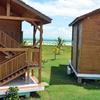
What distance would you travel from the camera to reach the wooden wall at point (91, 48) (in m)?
23.1

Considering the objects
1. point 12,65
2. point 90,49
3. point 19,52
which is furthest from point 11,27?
point 90,49

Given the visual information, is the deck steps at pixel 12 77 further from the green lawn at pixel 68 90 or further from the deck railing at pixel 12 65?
the green lawn at pixel 68 90

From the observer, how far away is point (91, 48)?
2330 centimetres

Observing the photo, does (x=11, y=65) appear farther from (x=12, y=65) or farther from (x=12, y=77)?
(x=12, y=77)

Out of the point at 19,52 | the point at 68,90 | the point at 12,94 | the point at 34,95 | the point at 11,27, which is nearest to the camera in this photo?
the point at 12,94

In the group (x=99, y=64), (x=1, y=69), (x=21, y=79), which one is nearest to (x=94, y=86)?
(x=99, y=64)

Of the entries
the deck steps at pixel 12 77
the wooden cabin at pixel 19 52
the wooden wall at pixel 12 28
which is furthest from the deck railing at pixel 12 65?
the wooden wall at pixel 12 28

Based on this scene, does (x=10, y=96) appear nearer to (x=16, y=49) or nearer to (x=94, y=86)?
(x=16, y=49)

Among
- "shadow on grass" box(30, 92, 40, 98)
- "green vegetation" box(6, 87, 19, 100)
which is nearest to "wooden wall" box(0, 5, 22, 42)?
"shadow on grass" box(30, 92, 40, 98)

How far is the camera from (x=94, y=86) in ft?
72.4

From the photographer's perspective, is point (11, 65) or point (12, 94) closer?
point (12, 94)

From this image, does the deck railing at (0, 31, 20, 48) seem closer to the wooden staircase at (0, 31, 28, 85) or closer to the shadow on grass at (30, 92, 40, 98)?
the wooden staircase at (0, 31, 28, 85)

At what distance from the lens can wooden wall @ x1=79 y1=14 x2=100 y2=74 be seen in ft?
75.7

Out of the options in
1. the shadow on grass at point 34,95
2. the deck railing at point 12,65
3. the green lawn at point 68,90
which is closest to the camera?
the green lawn at point 68,90
